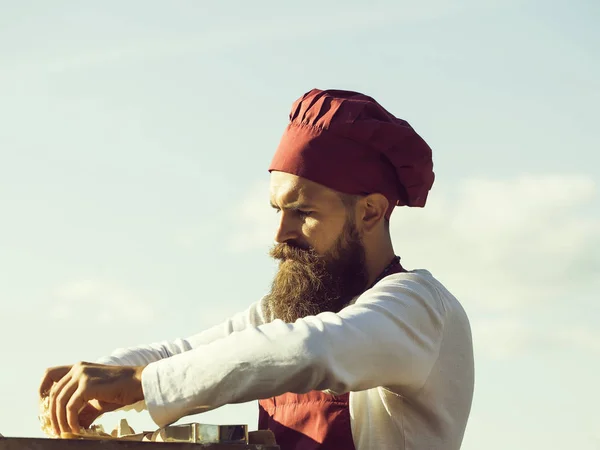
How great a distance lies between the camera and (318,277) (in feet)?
13.8

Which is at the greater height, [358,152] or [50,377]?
[358,152]

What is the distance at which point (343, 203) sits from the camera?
14.0 ft

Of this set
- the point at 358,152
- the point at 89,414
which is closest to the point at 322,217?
the point at 358,152

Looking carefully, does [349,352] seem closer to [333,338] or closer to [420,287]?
[333,338]

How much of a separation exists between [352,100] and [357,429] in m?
1.25

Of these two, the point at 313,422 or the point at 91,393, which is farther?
the point at 313,422

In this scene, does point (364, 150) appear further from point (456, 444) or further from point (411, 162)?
point (456, 444)

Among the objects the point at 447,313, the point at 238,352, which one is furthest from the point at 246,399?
the point at 447,313

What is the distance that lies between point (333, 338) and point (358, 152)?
1178mm

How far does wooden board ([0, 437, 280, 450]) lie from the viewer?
2.88m

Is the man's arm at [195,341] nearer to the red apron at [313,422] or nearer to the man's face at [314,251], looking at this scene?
the man's face at [314,251]

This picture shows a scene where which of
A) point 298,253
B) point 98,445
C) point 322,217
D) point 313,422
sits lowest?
point 313,422

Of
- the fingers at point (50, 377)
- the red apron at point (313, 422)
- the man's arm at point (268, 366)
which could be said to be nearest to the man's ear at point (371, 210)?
the red apron at point (313, 422)

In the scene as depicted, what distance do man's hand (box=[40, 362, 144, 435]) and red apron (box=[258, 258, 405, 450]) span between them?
2.58ft
